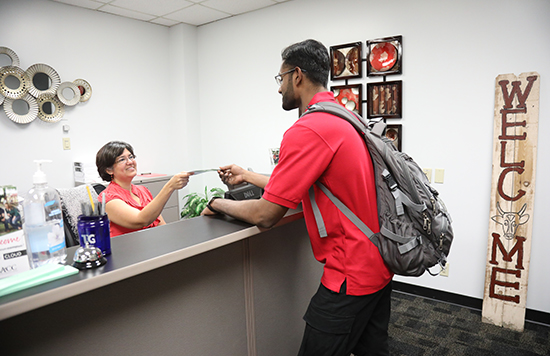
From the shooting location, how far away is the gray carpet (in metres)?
2.39

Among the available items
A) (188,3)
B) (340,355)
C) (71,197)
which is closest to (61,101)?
(188,3)

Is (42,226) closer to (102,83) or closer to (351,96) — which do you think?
(351,96)

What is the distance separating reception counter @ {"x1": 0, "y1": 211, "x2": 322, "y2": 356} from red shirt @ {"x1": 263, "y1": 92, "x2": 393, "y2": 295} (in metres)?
0.28

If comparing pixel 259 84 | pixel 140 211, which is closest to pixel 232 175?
pixel 140 211

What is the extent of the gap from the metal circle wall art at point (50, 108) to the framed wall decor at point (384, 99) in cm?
300

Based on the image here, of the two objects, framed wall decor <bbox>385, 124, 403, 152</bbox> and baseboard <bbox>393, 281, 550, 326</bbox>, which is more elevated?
framed wall decor <bbox>385, 124, 403, 152</bbox>

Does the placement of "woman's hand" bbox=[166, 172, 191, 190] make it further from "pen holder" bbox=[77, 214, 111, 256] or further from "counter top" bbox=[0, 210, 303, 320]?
"pen holder" bbox=[77, 214, 111, 256]

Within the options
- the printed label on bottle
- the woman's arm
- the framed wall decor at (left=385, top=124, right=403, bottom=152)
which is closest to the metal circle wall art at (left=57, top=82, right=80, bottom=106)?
the woman's arm

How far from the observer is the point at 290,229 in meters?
1.78

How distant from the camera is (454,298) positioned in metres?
3.05

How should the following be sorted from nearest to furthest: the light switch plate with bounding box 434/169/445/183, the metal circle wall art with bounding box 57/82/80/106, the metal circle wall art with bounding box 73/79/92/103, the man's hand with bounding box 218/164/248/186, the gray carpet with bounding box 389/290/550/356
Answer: the man's hand with bounding box 218/164/248/186 < the gray carpet with bounding box 389/290/550/356 < the light switch plate with bounding box 434/169/445/183 < the metal circle wall art with bounding box 57/82/80/106 < the metal circle wall art with bounding box 73/79/92/103

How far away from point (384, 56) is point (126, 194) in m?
2.40

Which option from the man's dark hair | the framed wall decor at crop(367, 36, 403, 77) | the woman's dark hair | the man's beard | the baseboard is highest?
the framed wall decor at crop(367, 36, 403, 77)

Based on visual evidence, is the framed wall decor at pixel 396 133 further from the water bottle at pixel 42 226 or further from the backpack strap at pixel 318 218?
the water bottle at pixel 42 226
